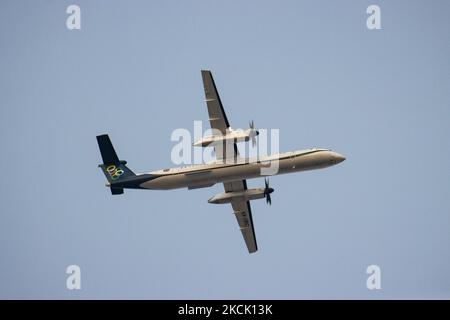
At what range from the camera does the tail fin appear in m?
39.9

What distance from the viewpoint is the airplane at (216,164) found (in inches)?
1540

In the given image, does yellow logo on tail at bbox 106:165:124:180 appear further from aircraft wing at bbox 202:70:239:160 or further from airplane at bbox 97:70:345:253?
aircraft wing at bbox 202:70:239:160

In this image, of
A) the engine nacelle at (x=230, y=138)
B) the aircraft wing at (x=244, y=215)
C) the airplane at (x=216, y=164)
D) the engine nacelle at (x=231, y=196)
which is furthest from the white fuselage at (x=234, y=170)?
the aircraft wing at (x=244, y=215)

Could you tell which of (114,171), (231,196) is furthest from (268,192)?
(114,171)

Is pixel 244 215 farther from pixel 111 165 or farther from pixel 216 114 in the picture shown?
pixel 111 165

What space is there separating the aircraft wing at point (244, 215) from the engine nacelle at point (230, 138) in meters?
4.43

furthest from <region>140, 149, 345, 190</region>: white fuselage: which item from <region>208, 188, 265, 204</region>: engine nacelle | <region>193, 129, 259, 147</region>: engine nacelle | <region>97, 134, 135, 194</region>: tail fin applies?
<region>208, 188, 265, 204</region>: engine nacelle

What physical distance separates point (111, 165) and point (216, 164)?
630 centimetres

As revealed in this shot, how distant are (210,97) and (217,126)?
174 centimetres

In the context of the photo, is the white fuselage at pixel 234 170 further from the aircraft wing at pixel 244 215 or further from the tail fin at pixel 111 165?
the aircraft wing at pixel 244 215

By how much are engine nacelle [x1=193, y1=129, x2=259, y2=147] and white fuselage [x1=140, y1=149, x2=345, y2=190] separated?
1195 millimetres

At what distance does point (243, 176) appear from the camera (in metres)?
39.2

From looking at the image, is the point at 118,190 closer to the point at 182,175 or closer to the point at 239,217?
the point at 182,175

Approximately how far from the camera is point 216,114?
39.7 m
